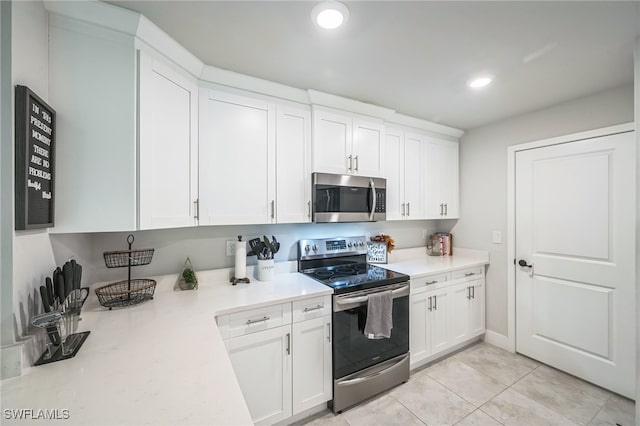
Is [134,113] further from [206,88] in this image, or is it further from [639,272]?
[639,272]

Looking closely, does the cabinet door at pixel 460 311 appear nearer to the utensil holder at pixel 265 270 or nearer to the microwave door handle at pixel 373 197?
the microwave door handle at pixel 373 197

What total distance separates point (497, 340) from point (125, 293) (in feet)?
11.6

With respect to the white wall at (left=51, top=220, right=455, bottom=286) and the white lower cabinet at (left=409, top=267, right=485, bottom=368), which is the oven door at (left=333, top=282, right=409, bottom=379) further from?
the white wall at (left=51, top=220, right=455, bottom=286)

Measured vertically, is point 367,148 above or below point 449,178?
above

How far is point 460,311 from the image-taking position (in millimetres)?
2643

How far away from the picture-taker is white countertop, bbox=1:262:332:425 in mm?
693

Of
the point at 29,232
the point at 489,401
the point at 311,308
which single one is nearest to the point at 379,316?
the point at 311,308

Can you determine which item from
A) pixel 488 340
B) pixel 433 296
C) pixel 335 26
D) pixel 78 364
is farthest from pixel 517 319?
pixel 78 364

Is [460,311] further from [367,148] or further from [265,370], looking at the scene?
[265,370]

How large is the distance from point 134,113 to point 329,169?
54.9 inches

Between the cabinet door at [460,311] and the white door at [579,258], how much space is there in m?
0.52

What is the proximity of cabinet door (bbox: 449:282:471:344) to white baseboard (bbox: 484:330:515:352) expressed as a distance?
41 centimetres

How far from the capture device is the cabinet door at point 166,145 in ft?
4.38

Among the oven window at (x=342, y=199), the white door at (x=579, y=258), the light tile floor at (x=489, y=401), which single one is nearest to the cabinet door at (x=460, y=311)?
the light tile floor at (x=489, y=401)
